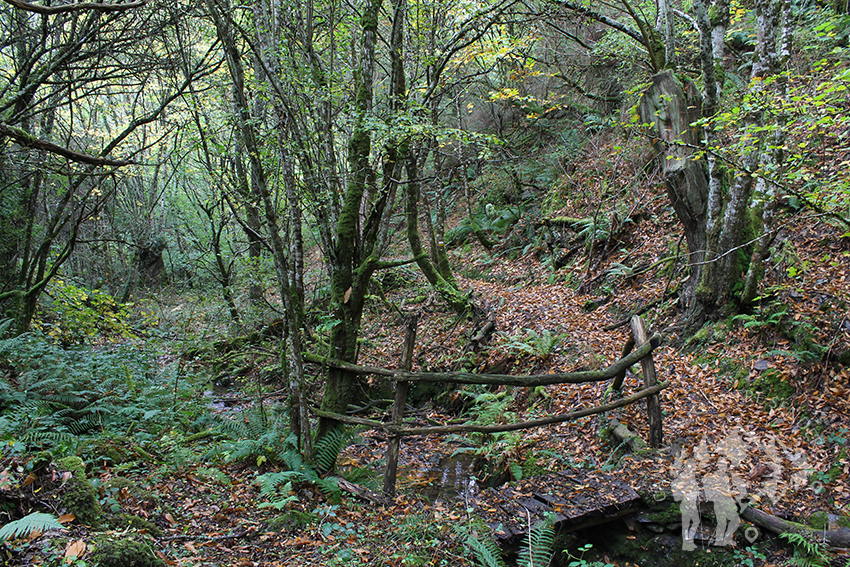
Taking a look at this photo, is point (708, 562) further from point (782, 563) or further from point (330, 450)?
point (330, 450)

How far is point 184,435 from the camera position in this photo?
6.38 meters

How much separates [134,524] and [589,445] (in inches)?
195

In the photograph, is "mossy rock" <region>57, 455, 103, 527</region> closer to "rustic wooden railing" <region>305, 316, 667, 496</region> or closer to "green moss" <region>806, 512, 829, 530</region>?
"rustic wooden railing" <region>305, 316, 667, 496</region>

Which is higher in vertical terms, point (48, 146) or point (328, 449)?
point (48, 146)

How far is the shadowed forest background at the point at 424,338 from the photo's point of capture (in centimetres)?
417

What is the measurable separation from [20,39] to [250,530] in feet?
26.0

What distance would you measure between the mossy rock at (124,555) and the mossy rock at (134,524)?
587 millimetres

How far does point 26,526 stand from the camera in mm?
2516

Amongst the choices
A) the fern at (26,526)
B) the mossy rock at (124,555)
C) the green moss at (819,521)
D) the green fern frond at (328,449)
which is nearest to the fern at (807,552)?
the green moss at (819,521)

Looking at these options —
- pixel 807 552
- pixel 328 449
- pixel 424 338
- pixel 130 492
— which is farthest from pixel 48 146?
pixel 807 552

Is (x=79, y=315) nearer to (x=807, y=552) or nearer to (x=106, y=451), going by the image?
(x=106, y=451)

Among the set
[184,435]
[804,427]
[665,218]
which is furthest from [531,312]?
[184,435]

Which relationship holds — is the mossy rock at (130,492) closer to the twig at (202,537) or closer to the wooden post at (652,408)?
the twig at (202,537)

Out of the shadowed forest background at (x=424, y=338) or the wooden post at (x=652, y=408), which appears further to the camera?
the wooden post at (x=652, y=408)
